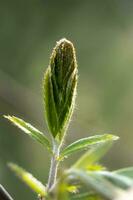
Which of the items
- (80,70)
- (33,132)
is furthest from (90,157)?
(80,70)

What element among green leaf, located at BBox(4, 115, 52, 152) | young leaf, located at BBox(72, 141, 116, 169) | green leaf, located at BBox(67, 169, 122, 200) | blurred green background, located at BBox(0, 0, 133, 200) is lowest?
green leaf, located at BBox(67, 169, 122, 200)

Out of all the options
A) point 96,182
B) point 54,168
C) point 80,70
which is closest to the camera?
point 96,182

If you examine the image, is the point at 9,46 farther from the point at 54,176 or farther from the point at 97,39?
the point at 54,176

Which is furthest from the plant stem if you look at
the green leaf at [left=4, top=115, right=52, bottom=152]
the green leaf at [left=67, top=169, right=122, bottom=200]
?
the green leaf at [left=67, top=169, right=122, bottom=200]

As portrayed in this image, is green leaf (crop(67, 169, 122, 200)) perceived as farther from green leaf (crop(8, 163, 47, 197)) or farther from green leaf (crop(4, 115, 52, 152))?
green leaf (crop(4, 115, 52, 152))

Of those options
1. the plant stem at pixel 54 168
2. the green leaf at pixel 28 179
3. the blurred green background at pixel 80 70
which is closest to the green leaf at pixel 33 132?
the plant stem at pixel 54 168

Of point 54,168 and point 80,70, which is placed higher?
point 80,70

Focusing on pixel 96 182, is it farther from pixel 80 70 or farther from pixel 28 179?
pixel 80 70
